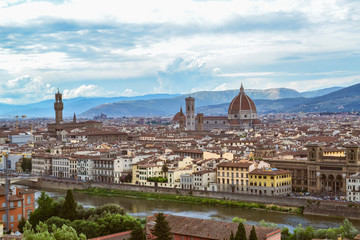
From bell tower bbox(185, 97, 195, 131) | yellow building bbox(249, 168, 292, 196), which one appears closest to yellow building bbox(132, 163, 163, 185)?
yellow building bbox(249, 168, 292, 196)

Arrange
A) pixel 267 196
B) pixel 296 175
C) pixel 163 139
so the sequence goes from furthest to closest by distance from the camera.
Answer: pixel 163 139, pixel 296 175, pixel 267 196

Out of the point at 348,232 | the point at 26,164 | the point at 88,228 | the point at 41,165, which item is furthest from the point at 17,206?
the point at 26,164

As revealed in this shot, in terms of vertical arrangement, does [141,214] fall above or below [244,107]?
below

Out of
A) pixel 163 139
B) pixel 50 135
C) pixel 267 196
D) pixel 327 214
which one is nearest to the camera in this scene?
pixel 327 214

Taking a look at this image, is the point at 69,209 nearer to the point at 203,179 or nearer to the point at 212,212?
the point at 212,212

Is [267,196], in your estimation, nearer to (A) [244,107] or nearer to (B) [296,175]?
(B) [296,175]

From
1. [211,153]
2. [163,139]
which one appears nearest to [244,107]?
[163,139]
